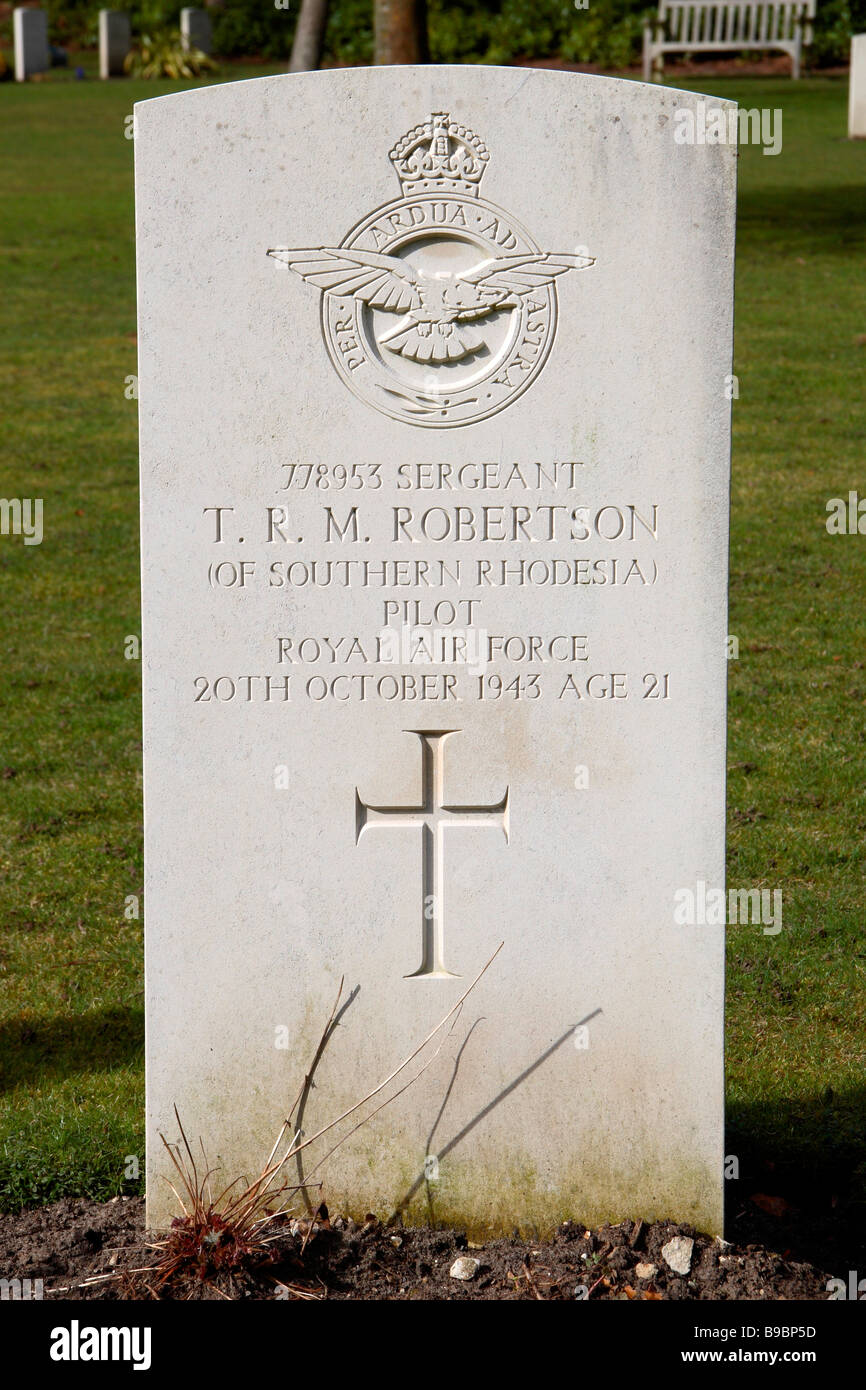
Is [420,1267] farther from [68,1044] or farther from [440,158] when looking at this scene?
[440,158]

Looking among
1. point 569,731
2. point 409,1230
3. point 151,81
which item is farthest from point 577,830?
point 151,81

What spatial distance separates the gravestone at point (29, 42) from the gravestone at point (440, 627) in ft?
121

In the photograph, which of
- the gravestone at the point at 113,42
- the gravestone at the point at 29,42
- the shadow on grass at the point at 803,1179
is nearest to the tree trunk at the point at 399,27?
the shadow on grass at the point at 803,1179

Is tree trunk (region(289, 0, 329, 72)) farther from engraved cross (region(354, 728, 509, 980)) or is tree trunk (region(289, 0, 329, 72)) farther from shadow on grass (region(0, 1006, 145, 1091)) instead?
engraved cross (region(354, 728, 509, 980))

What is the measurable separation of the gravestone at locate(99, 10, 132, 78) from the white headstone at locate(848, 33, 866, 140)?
67.1 feet

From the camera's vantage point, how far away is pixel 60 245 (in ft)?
60.1

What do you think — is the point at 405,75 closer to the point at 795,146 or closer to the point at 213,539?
the point at 213,539

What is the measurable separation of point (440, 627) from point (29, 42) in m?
37.8

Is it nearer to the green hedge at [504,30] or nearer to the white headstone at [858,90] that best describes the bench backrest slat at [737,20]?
the green hedge at [504,30]

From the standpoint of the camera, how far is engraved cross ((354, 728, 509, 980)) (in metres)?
3.71

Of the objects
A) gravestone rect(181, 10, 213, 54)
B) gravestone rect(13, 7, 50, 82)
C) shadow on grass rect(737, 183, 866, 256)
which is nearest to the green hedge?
gravestone rect(181, 10, 213, 54)

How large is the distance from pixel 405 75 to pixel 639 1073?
2.37m

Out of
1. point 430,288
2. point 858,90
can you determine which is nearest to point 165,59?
point 858,90

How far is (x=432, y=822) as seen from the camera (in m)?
3.74
